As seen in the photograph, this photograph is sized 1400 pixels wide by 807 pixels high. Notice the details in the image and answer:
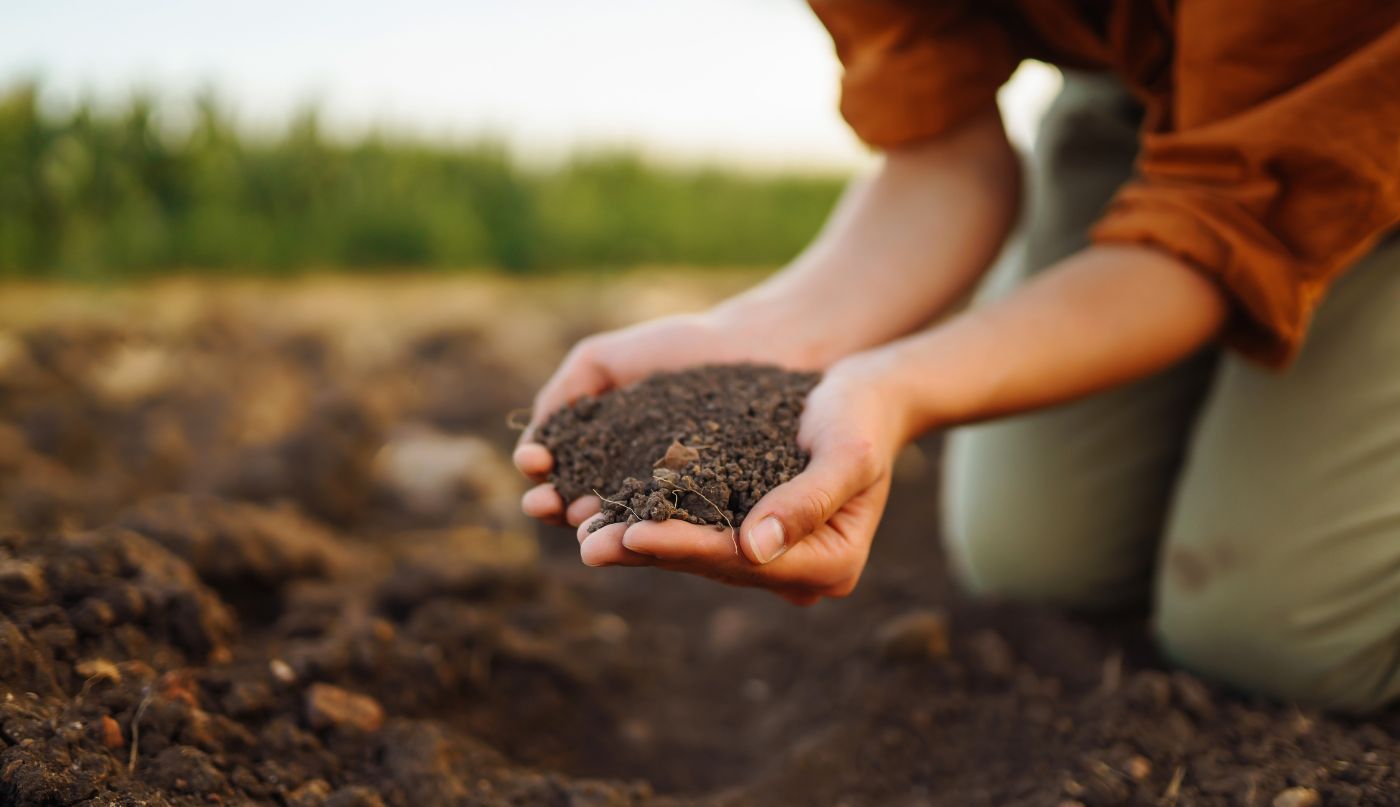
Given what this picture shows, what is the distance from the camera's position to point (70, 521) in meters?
1.75

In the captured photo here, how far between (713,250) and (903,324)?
15.5 ft

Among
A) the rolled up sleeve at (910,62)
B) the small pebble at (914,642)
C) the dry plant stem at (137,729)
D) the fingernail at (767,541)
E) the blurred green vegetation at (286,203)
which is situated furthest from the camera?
the blurred green vegetation at (286,203)

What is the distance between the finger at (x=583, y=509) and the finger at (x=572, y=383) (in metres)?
0.15

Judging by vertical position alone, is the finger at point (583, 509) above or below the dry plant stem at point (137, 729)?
above

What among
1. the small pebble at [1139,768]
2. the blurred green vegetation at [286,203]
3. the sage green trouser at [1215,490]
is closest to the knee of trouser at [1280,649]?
the sage green trouser at [1215,490]

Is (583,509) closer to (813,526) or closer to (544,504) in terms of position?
(544,504)

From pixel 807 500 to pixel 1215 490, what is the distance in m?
0.97

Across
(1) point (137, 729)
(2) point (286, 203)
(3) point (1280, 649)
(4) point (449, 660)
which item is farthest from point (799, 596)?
(2) point (286, 203)

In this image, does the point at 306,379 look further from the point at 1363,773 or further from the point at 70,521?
the point at 1363,773

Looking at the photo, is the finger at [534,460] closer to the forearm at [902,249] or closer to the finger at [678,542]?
the finger at [678,542]

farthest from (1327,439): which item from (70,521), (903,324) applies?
(70,521)

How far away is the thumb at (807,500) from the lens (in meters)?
0.96

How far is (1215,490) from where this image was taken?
1.62 metres

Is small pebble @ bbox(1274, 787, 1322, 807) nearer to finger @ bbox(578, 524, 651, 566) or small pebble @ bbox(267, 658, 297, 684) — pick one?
finger @ bbox(578, 524, 651, 566)
